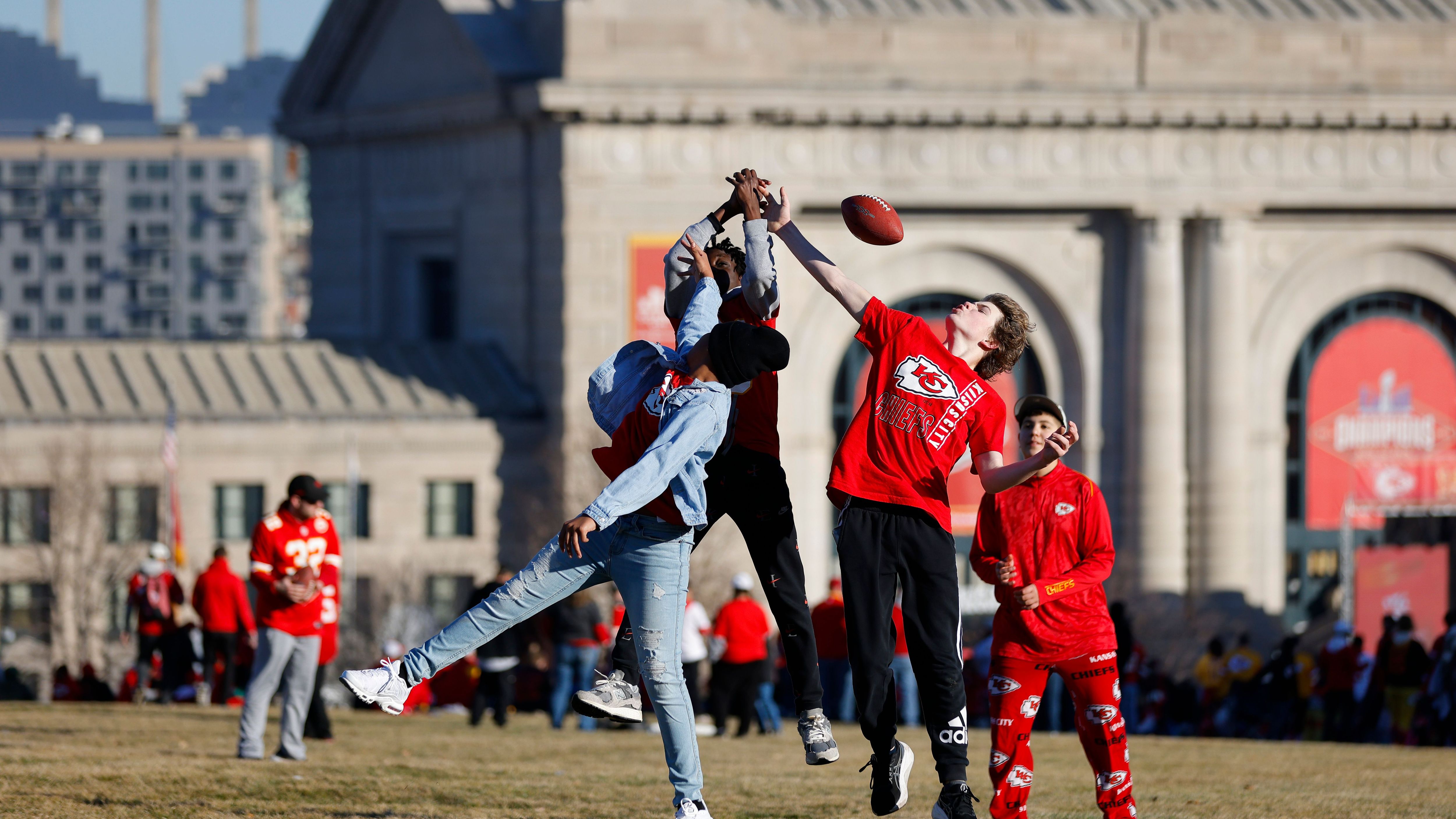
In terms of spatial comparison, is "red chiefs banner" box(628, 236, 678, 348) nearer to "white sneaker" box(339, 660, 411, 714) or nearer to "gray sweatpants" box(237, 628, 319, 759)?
"gray sweatpants" box(237, 628, 319, 759)

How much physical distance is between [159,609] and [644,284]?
94.9 ft

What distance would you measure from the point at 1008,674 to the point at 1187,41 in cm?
4569

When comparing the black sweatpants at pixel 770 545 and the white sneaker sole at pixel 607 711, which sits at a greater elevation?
the black sweatpants at pixel 770 545

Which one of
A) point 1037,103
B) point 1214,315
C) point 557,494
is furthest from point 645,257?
point 1214,315

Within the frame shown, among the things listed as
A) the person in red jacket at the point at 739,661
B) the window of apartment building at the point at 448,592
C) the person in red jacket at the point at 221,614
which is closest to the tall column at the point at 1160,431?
the window of apartment building at the point at 448,592

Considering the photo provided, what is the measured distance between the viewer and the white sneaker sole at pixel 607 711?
1080 cm

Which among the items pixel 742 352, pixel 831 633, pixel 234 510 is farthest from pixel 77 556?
pixel 742 352

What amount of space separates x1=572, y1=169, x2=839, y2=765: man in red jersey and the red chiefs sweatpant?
0.83 metres

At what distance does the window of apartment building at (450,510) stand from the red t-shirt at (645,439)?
44.8 metres

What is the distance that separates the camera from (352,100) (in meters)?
62.1

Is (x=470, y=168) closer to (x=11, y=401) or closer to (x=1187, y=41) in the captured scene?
(x=11, y=401)

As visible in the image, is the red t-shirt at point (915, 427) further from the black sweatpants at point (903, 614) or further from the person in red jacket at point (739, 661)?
the person in red jacket at point (739, 661)

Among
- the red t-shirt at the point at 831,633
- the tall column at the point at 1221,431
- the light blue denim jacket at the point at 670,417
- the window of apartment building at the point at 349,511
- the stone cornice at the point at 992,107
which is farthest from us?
the tall column at the point at 1221,431

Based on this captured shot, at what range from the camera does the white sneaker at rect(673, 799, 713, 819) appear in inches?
411
